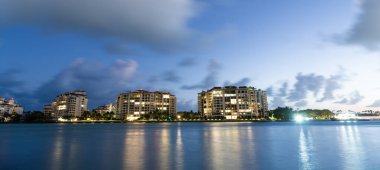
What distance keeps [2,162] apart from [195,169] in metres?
19.0

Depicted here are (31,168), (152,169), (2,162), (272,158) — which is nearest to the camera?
(152,169)

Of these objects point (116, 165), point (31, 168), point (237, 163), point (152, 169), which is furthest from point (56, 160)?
point (237, 163)

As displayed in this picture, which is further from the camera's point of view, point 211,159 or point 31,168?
point 211,159

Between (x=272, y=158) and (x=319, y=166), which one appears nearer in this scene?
(x=319, y=166)

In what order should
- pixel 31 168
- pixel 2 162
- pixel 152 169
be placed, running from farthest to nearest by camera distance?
1. pixel 2 162
2. pixel 31 168
3. pixel 152 169

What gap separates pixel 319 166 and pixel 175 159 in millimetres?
13343

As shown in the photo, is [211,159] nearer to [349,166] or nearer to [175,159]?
[175,159]

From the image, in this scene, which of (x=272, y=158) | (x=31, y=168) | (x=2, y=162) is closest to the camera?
(x=31, y=168)

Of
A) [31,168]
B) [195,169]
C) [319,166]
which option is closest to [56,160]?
[31,168]

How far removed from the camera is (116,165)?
23953 mm

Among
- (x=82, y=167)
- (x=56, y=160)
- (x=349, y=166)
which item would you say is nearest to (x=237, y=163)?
(x=349, y=166)

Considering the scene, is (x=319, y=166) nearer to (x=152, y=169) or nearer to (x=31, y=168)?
(x=152, y=169)

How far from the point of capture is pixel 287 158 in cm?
2830

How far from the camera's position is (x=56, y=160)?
27281mm
